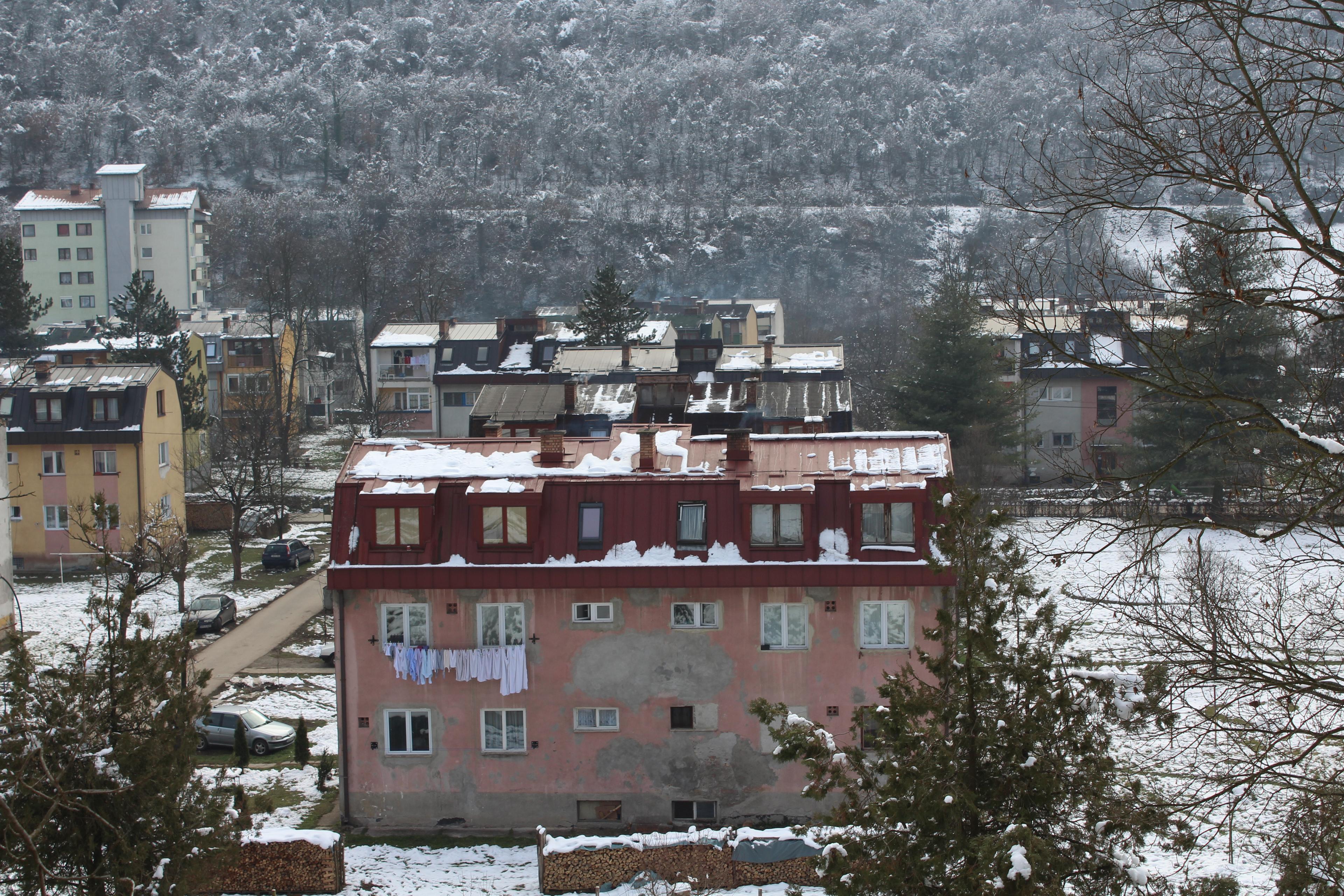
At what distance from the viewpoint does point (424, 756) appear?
20.3 meters

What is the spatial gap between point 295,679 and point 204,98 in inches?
5841

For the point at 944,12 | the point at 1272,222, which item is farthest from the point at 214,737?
the point at 944,12

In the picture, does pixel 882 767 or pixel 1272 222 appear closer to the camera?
pixel 1272 222

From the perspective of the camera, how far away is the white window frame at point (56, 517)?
40.3 metres

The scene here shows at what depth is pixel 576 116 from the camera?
159875 mm

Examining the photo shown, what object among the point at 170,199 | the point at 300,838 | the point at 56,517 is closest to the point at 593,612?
the point at 300,838

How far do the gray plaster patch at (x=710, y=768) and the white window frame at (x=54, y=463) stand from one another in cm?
2885

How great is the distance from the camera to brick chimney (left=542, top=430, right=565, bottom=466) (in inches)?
848

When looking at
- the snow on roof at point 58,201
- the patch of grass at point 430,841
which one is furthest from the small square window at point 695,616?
the snow on roof at point 58,201

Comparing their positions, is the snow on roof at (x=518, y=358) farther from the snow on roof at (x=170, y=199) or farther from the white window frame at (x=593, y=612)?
the snow on roof at (x=170, y=199)

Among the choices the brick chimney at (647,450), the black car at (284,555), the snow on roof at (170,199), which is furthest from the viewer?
the snow on roof at (170,199)

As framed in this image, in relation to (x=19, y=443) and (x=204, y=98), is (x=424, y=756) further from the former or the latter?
(x=204, y=98)

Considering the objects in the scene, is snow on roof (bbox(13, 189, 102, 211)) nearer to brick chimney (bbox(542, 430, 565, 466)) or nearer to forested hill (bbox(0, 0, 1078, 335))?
forested hill (bbox(0, 0, 1078, 335))

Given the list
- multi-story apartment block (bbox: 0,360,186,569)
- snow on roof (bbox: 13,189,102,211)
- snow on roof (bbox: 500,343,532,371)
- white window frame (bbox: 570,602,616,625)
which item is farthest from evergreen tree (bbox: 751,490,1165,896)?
snow on roof (bbox: 13,189,102,211)
